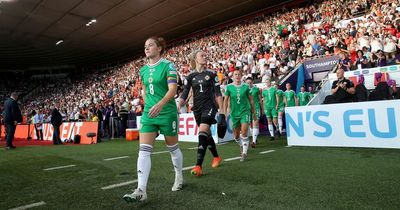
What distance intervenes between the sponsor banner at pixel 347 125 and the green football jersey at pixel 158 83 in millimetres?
4911

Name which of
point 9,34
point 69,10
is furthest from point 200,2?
point 9,34

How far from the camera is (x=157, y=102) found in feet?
11.7

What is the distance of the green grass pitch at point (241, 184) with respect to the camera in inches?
122

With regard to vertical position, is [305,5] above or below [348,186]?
above

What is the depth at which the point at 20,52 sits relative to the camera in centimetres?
3462

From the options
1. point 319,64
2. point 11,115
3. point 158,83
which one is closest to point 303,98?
point 319,64

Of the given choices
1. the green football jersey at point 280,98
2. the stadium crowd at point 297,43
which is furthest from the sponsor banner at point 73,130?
the green football jersey at point 280,98

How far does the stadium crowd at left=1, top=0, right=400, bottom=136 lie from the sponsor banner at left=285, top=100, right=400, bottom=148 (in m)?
5.43

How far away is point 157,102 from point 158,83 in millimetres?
236

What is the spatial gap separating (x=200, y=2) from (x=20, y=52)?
24.8m

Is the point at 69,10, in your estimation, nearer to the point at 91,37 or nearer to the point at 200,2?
the point at 91,37

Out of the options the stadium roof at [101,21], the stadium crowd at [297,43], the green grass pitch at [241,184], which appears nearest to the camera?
the green grass pitch at [241,184]

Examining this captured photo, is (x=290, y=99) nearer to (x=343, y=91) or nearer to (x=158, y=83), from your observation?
(x=343, y=91)

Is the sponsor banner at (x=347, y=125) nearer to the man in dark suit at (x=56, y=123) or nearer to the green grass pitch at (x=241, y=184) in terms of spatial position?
the green grass pitch at (x=241, y=184)
